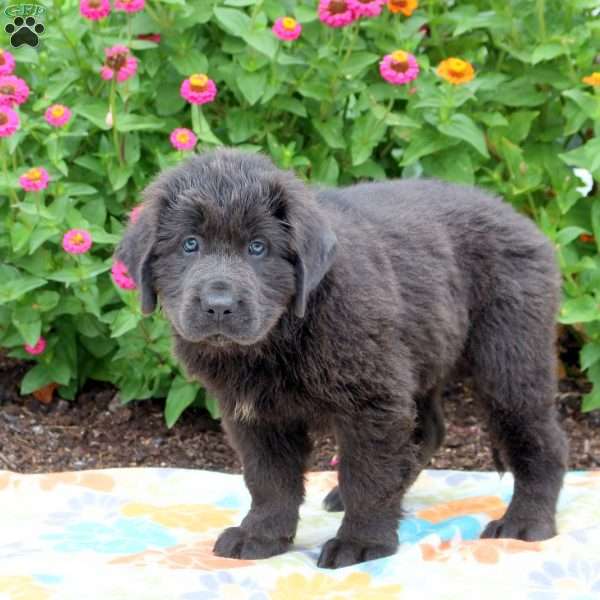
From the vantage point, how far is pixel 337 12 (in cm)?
528

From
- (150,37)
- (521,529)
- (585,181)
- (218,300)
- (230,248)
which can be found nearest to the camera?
(218,300)

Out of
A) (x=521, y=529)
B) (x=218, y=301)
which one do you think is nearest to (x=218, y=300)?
(x=218, y=301)

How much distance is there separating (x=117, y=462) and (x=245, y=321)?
2.47 metres

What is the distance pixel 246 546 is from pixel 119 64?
214cm

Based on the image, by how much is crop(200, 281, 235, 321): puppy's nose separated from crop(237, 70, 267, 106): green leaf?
1.85 metres

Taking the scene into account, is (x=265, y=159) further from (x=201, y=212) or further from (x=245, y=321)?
(x=245, y=321)

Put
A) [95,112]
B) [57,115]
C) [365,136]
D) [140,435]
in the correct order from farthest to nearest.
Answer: [140,435] → [365,136] → [95,112] → [57,115]

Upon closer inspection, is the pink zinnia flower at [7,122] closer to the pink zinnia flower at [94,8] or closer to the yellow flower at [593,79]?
the pink zinnia flower at [94,8]

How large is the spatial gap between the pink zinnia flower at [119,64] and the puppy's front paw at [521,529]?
2426mm

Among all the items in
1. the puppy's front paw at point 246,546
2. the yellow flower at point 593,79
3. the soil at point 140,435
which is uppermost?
the yellow flower at point 593,79

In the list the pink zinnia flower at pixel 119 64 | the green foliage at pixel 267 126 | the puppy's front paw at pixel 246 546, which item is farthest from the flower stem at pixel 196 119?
the puppy's front paw at pixel 246 546

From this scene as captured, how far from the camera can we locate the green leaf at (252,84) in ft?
17.9

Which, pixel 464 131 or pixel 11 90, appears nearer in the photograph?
A: pixel 11 90

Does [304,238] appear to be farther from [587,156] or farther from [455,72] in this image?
[587,156]
